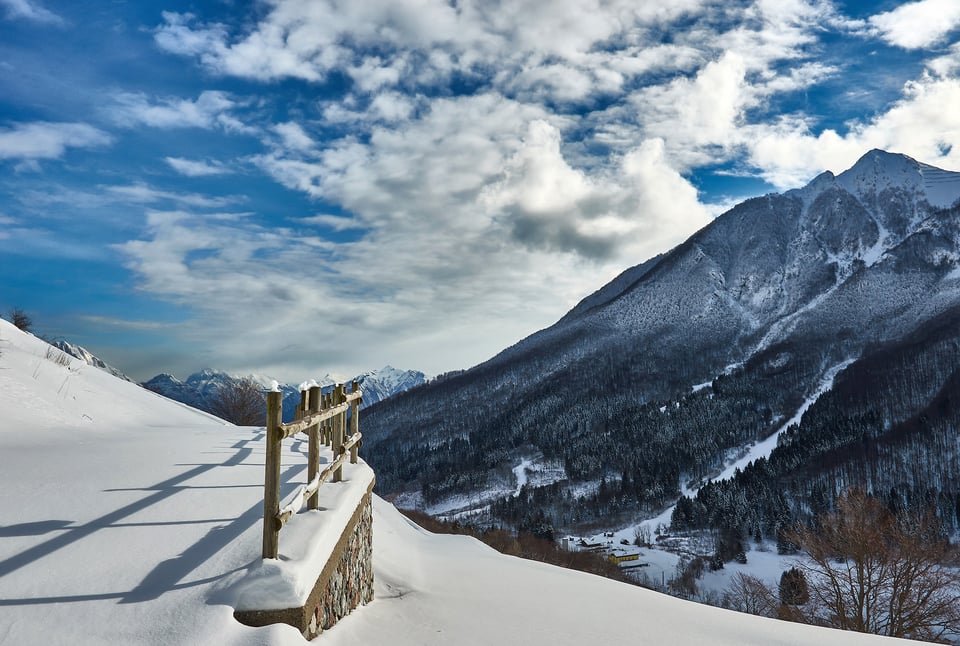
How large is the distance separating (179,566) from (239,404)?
38331 millimetres

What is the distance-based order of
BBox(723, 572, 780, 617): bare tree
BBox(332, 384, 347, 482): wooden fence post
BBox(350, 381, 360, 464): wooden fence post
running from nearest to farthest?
BBox(332, 384, 347, 482): wooden fence post < BBox(350, 381, 360, 464): wooden fence post < BBox(723, 572, 780, 617): bare tree

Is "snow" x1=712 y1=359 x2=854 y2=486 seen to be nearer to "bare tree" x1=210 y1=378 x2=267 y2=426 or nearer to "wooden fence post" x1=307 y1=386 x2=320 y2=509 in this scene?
"bare tree" x1=210 y1=378 x2=267 y2=426

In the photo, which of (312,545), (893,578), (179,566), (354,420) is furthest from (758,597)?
(179,566)

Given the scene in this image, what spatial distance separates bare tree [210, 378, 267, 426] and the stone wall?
33.0 meters

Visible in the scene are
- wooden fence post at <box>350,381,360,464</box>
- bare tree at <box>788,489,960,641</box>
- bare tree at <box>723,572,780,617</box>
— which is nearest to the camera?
wooden fence post at <box>350,381,360,464</box>

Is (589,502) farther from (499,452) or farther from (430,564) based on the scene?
(430,564)

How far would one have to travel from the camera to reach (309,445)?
6562 millimetres

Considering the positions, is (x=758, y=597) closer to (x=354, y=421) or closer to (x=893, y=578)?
(x=893, y=578)

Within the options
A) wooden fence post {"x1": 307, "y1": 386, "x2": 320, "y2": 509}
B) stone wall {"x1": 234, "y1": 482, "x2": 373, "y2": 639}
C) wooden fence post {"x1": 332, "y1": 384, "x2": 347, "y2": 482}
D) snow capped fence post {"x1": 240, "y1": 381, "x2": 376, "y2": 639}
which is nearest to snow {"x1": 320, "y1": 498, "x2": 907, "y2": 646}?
stone wall {"x1": 234, "y1": 482, "x2": 373, "y2": 639}

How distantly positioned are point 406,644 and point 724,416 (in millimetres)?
204918

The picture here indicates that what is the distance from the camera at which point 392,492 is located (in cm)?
18100

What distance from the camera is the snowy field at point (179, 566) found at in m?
4.24

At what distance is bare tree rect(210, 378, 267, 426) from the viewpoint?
3956 centimetres

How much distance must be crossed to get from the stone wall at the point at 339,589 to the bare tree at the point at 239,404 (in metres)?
33.0
